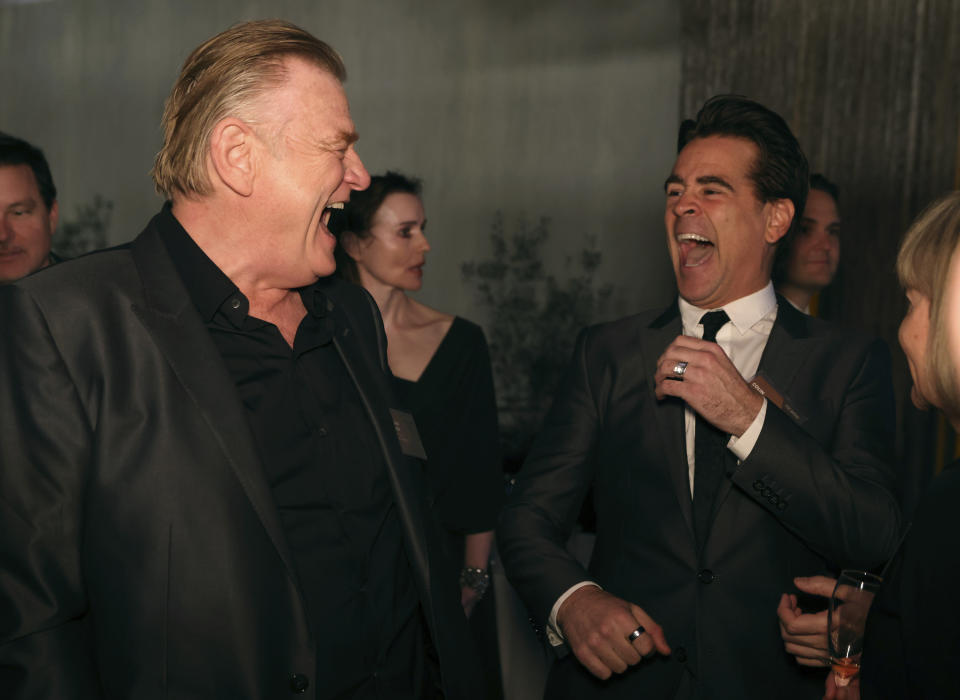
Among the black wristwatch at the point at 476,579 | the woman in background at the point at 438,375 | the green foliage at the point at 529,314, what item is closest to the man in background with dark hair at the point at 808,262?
the woman in background at the point at 438,375

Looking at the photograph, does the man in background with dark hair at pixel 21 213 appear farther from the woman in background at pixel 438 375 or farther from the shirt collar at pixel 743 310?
the shirt collar at pixel 743 310

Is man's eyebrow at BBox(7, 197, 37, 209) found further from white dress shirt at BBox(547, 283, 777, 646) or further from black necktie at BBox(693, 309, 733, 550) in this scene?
black necktie at BBox(693, 309, 733, 550)

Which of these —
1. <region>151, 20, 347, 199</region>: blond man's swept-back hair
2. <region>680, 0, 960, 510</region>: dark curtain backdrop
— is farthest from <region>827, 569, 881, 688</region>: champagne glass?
<region>680, 0, 960, 510</region>: dark curtain backdrop

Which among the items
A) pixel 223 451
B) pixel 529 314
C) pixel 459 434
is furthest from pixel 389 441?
pixel 529 314

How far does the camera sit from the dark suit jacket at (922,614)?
1155mm

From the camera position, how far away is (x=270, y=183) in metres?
1.60

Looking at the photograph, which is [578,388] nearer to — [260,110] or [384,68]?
[260,110]

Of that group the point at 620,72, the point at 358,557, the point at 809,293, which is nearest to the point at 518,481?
the point at 358,557

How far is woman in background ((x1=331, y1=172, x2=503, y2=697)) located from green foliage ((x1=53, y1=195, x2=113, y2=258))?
5.25 metres

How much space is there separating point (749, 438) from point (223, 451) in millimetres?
1002

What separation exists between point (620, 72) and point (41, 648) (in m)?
6.82

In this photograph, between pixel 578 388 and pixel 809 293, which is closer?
pixel 578 388

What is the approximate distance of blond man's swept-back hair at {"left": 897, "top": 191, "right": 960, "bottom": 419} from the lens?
52.6 inches

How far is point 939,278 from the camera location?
53.1 inches
